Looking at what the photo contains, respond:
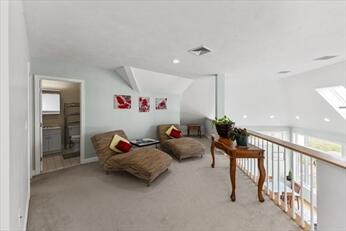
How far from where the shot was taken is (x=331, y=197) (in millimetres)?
1464

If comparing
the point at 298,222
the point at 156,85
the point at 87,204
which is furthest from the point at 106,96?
the point at 298,222

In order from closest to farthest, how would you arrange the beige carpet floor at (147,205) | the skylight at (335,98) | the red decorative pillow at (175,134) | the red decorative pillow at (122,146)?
the beige carpet floor at (147,205) < the red decorative pillow at (122,146) < the red decorative pillow at (175,134) < the skylight at (335,98)

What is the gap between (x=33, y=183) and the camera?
2988 millimetres

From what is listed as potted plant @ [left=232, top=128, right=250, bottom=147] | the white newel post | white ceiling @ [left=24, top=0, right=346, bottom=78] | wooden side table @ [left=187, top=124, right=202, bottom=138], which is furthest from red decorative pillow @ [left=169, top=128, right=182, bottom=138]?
the white newel post

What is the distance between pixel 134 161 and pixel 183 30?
217 centimetres

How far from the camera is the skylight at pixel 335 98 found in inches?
213

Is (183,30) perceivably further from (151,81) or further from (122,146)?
(151,81)

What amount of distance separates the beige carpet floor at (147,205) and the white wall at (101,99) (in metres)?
1.28

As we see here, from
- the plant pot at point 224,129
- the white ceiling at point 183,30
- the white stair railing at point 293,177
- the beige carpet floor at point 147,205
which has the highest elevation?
the white ceiling at point 183,30

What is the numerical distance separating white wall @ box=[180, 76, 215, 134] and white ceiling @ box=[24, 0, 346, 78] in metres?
2.49

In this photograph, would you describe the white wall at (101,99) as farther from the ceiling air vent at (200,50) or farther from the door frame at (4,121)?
the door frame at (4,121)

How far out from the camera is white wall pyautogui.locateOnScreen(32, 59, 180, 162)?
3.63 meters

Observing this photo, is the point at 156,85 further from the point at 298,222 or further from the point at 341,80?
the point at 341,80

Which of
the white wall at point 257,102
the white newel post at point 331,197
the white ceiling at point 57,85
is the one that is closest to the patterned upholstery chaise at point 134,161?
the white newel post at point 331,197
